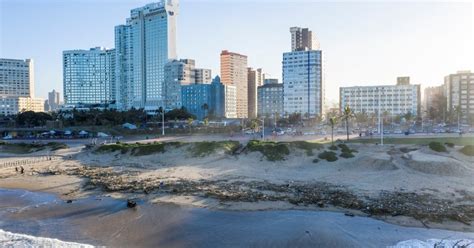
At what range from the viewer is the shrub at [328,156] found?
40.9 m

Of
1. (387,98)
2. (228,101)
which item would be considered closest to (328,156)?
(228,101)

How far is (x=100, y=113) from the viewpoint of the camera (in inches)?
4958

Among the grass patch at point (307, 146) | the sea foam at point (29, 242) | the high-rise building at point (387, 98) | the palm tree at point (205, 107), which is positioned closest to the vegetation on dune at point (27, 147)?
the grass patch at point (307, 146)

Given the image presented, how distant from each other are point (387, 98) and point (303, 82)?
42744mm

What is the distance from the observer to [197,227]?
2139 cm

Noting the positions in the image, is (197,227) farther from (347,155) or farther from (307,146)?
(307,146)

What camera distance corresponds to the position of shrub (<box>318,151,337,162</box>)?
1612 inches

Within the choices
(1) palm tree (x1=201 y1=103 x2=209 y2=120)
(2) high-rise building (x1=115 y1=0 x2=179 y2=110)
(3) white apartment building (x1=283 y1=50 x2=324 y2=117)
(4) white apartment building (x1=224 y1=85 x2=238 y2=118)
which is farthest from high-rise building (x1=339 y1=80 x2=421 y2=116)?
(2) high-rise building (x1=115 y1=0 x2=179 y2=110)

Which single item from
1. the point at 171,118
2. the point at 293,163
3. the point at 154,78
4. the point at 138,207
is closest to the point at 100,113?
the point at 171,118

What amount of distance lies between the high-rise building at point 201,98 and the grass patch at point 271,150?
130881mm

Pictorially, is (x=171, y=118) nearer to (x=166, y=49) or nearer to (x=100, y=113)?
(x=100, y=113)

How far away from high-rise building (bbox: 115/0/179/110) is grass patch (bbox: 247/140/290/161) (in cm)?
13884

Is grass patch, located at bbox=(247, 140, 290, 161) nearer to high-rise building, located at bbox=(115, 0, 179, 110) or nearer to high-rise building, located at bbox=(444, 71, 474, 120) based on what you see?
high-rise building, located at bbox=(115, 0, 179, 110)

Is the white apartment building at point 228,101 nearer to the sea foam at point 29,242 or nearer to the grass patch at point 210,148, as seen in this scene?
the grass patch at point 210,148
